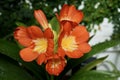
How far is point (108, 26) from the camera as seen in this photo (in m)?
2.47

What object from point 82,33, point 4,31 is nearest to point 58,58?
point 82,33

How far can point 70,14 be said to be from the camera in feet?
4.25

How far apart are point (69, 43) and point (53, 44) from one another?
79mm

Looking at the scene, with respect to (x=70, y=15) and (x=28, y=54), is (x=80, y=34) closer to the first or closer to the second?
(x=70, y=15)

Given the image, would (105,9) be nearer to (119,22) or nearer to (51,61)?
(119,22)

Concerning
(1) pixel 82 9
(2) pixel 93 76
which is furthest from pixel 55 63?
(1) pixel 82 9

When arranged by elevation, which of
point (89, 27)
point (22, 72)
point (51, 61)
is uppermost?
point (51, 61)

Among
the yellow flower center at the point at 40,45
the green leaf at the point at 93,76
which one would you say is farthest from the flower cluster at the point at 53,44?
the green leaf at the point at 93,76

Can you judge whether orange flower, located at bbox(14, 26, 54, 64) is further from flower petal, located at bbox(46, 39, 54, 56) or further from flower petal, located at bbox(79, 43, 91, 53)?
flower petal, located at bbox(79, 43, 91, 53)

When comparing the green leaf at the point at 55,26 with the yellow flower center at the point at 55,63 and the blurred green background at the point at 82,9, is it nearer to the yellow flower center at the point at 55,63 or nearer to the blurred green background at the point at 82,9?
the yellow flower center at the point at 55,63

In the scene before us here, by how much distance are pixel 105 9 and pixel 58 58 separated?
1324 mm

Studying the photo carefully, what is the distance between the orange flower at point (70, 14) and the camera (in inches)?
50.2

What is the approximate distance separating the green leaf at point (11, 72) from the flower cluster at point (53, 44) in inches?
5.8

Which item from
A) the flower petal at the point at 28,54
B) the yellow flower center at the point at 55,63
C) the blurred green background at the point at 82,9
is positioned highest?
the flower petal at the point at 28,54
